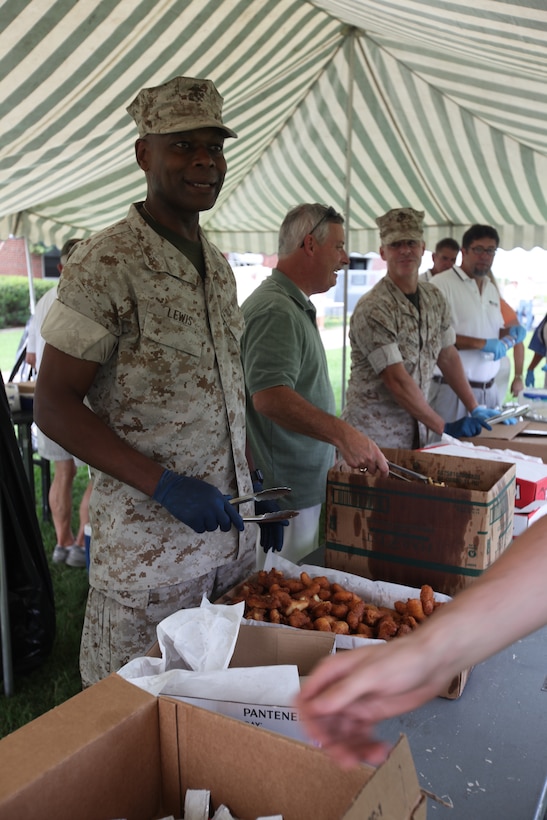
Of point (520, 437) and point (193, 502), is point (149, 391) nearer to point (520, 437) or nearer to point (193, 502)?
point (193, 502)

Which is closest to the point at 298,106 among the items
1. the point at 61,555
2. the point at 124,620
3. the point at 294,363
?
the point at 294,363

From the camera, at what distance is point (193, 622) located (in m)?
1.25

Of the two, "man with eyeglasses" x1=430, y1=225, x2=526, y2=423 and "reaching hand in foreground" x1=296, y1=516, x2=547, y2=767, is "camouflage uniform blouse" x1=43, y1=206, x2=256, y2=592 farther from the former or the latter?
"man with eyeglasses" x1=430, y1=225, x2=526, y2=423

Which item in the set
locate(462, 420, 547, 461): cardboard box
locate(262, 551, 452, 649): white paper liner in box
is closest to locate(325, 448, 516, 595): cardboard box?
locate(262, 551, 452, 649): white paper liner in box

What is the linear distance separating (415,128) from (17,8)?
3592 mm

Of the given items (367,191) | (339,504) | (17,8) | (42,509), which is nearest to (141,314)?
(339,504)

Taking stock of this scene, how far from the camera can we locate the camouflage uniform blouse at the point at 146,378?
1.61 metres

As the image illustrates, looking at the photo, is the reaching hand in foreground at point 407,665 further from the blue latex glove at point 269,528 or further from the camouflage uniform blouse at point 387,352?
the camouflage uniform blouse at point 387,352

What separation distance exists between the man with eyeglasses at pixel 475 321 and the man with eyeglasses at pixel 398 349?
1.12 meters

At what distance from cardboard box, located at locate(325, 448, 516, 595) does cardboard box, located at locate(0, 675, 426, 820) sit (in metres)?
0.97

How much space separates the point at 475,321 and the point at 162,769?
4226mm

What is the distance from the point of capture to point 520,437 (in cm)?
342

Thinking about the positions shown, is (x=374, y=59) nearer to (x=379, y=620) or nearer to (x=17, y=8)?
(x=17, y=8)

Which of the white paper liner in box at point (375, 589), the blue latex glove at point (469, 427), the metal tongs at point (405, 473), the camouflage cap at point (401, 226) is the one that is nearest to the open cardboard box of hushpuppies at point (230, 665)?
the white paper liner in box at point (375, 589)
